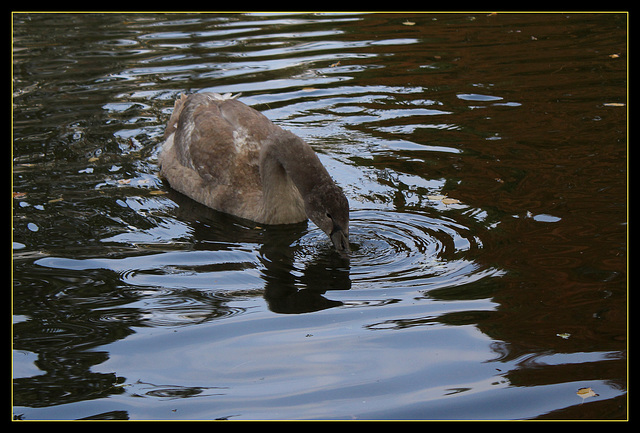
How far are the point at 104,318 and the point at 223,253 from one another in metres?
1.59

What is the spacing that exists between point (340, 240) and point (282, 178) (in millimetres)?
1373

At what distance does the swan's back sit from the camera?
910 cm

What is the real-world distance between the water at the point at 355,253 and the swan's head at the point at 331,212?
0.65ft

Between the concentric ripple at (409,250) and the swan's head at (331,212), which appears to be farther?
the swan's head at (331,212)

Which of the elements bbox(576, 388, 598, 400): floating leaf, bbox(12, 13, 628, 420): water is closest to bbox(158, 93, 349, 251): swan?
bbox(12, 13, 628, 420): water

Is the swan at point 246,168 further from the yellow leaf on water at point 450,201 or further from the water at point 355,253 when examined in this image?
the yellow leaf on water at point 450,201

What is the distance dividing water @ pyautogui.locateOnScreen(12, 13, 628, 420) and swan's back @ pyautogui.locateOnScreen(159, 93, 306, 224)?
8.7 inches

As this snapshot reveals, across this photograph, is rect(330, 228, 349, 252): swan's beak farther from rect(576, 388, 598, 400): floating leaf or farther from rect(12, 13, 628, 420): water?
rect(576, 388, 598, 400): floating leaf

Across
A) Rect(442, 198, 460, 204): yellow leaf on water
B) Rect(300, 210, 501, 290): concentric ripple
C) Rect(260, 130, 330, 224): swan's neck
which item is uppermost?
Rect(260, 130, 330, 224): swan's neck

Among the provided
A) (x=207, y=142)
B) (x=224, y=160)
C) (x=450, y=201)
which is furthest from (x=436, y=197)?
(x=207, y=142)

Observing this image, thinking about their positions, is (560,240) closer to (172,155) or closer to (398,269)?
(398,269)

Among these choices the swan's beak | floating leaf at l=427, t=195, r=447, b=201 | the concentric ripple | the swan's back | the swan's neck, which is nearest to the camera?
the concentric ripple

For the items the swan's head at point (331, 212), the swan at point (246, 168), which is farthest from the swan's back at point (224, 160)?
the swan's head at point (331, 212)

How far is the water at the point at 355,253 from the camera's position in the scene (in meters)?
5.70
